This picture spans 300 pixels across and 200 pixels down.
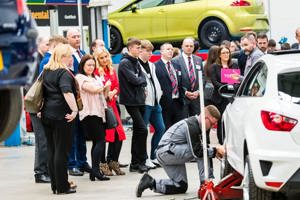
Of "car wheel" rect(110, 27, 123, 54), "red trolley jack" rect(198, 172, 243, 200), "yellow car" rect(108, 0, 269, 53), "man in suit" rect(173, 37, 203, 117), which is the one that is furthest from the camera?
"car wheel" rect(110, 27, 123, 54)

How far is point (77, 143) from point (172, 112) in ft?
7.14

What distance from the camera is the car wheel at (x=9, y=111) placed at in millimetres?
6473

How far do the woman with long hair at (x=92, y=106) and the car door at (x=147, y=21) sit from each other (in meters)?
11.3

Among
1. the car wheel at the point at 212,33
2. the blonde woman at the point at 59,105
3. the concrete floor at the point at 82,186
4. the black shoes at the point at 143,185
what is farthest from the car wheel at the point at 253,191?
the car wheel at the point at 212,33

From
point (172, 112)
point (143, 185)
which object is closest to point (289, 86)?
point (143, 185)

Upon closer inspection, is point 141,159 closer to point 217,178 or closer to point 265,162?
point 217,178

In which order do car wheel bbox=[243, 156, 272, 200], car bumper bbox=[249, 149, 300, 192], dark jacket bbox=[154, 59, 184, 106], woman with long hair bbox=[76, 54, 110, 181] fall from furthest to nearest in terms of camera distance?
dark jacket bbox=[154, 59, 184, 106] < woman with long hair bbox=[76, 54, 110, 181] < car wheel bbox=[243, 156, 272, 200] < car bumper bbox=[249, 149, 300, 192]

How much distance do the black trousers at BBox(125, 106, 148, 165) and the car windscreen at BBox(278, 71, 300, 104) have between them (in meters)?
4.72

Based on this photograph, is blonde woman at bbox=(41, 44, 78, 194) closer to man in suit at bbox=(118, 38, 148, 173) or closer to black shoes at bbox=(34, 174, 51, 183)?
black shoes at bbox=(34, 174, 51, 183)

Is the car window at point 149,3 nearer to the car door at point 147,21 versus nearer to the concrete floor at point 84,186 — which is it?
the car door at point 147,21

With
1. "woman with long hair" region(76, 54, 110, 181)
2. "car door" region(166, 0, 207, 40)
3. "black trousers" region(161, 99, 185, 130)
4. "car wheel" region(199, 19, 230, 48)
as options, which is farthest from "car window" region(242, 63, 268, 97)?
"car door" region(166, 0, 207, 40)

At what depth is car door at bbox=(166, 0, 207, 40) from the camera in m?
23.8

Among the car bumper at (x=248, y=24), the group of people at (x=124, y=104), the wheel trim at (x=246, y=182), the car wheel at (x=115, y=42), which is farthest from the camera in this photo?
the car wheel at (x=115, y=42)

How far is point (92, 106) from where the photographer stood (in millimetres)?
13047
